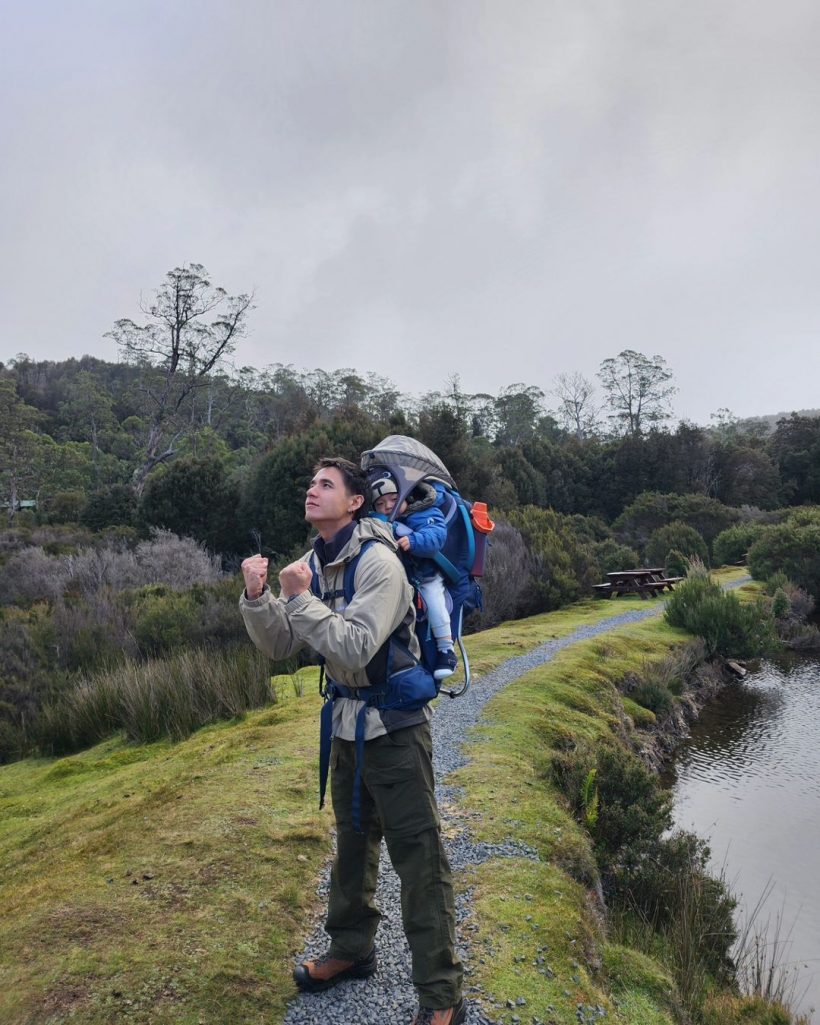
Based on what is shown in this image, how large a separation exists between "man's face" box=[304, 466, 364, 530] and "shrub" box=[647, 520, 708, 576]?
898 inches

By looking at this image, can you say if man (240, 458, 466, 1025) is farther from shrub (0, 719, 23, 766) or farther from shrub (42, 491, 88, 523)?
shrub (42, 491, 88, 523)

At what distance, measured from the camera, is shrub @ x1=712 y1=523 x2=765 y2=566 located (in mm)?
24797

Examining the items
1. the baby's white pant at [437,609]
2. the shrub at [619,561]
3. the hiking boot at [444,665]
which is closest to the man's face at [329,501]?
the baby's white pant at [437,609]

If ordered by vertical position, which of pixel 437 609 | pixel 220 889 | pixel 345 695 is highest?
pixel 437 609

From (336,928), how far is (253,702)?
4.70 metres

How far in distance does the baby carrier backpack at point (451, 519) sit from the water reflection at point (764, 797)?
11.2 ft

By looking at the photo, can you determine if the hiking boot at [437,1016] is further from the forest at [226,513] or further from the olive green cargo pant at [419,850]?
the forest at [226,513]

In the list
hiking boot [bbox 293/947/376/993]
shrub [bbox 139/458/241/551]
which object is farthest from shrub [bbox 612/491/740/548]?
hiking boot [bbox 293/947/376/993]

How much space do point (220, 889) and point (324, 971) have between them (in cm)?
92

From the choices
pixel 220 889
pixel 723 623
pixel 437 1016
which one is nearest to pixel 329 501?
pixel 437 1016

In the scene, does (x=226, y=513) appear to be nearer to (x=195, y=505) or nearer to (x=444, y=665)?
(x=195, y=505)

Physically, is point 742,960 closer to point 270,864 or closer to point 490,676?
point 270,864

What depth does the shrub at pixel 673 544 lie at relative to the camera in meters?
24.0

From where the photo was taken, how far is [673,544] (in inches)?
952
